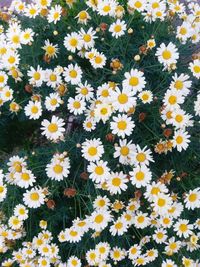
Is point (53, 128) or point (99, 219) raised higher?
point (53, 128)

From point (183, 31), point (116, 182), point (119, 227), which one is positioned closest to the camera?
point (116, 182)

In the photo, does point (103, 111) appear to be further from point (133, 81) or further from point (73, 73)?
point (73, 73)

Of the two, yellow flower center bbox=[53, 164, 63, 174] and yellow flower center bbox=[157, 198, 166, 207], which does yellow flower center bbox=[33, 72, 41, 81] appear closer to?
yellow flower center bbox=[53, 164, 63, 174]

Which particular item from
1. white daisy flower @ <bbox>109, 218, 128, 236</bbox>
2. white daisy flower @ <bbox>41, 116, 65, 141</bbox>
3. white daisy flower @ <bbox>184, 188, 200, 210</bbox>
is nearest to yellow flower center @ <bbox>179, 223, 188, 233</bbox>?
white daisy flower @ <bbox>184, 188, 200, 210</bbox>

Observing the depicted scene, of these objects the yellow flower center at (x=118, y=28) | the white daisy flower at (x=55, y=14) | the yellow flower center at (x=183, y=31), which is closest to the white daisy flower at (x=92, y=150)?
the yellow flower center at (x=118, y=28)

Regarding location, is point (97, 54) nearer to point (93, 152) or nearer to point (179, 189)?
point (93, 152)

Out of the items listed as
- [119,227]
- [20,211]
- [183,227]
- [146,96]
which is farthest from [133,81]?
[20,211]

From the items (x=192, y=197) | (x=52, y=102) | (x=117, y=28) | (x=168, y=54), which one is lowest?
(x=192, y=197)

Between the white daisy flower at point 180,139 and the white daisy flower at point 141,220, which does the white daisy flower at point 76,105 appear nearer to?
the white daisy flower at point 180,139

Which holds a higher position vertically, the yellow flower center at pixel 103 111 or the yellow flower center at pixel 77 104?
the yellow flower center at pixel 77 104
